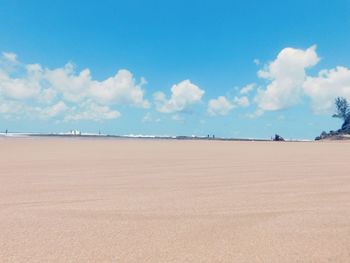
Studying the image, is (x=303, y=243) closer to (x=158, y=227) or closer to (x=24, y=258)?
(x=158, y=227)

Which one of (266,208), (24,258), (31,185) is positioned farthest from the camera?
(31,185)

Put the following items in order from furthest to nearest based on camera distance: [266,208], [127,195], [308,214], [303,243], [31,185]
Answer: [31,185] → [127,195] → [266,208] → [308,214] → [303,243]

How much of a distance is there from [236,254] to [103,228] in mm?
825

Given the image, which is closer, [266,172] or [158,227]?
[158,227]

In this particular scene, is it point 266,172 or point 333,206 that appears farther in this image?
point 266,172

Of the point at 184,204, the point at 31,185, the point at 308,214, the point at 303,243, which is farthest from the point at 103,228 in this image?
the point at 31,185

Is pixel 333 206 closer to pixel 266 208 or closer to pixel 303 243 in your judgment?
pixel 266 208

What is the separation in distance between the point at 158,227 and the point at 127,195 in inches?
39.4

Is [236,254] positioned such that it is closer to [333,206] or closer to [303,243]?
[303,243]

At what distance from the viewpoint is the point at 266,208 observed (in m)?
2.62

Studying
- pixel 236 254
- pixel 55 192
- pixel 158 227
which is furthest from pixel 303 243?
pixel 55 192

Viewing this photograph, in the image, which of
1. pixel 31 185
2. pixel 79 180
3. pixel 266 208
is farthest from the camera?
pixel 79 180

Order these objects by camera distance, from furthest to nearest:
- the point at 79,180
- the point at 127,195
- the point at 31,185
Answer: the point at 79,180
the point at 31,185
the point at 127,195

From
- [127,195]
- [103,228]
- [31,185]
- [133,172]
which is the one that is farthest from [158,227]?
[133,172]
